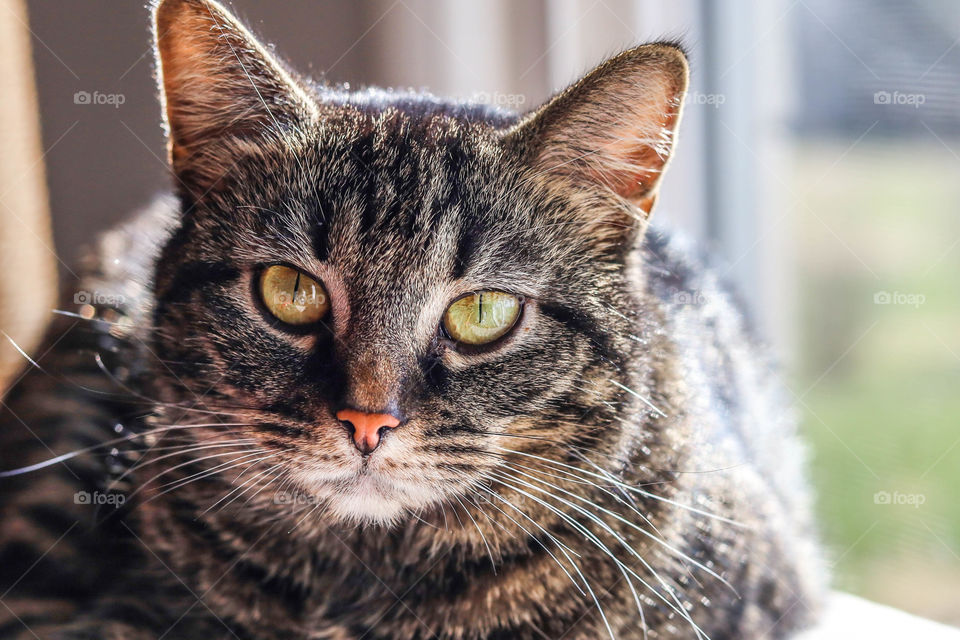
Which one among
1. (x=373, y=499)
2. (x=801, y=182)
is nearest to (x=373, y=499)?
(x=373, y=499)

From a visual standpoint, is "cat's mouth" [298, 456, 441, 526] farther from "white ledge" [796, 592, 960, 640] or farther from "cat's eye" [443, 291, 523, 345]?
"white ledge" [796, 592, 960, 640]

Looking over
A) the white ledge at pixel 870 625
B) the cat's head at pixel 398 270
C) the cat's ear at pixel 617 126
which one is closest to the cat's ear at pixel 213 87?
the cat's head at pixel 398 270

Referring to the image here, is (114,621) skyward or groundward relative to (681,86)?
groundward

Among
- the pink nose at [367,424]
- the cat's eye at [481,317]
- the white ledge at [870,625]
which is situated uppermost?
the cat's eye at [481,317]

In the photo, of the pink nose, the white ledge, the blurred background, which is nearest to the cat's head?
the pink nose

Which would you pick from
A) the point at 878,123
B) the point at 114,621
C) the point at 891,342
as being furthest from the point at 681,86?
the point at 114,621

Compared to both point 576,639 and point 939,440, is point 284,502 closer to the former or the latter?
point 576,639

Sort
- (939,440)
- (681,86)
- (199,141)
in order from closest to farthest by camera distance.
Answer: (681,86), (199,141), (939,440)

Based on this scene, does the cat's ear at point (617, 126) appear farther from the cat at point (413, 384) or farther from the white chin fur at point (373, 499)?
the white chin fur at point (373, 499)
